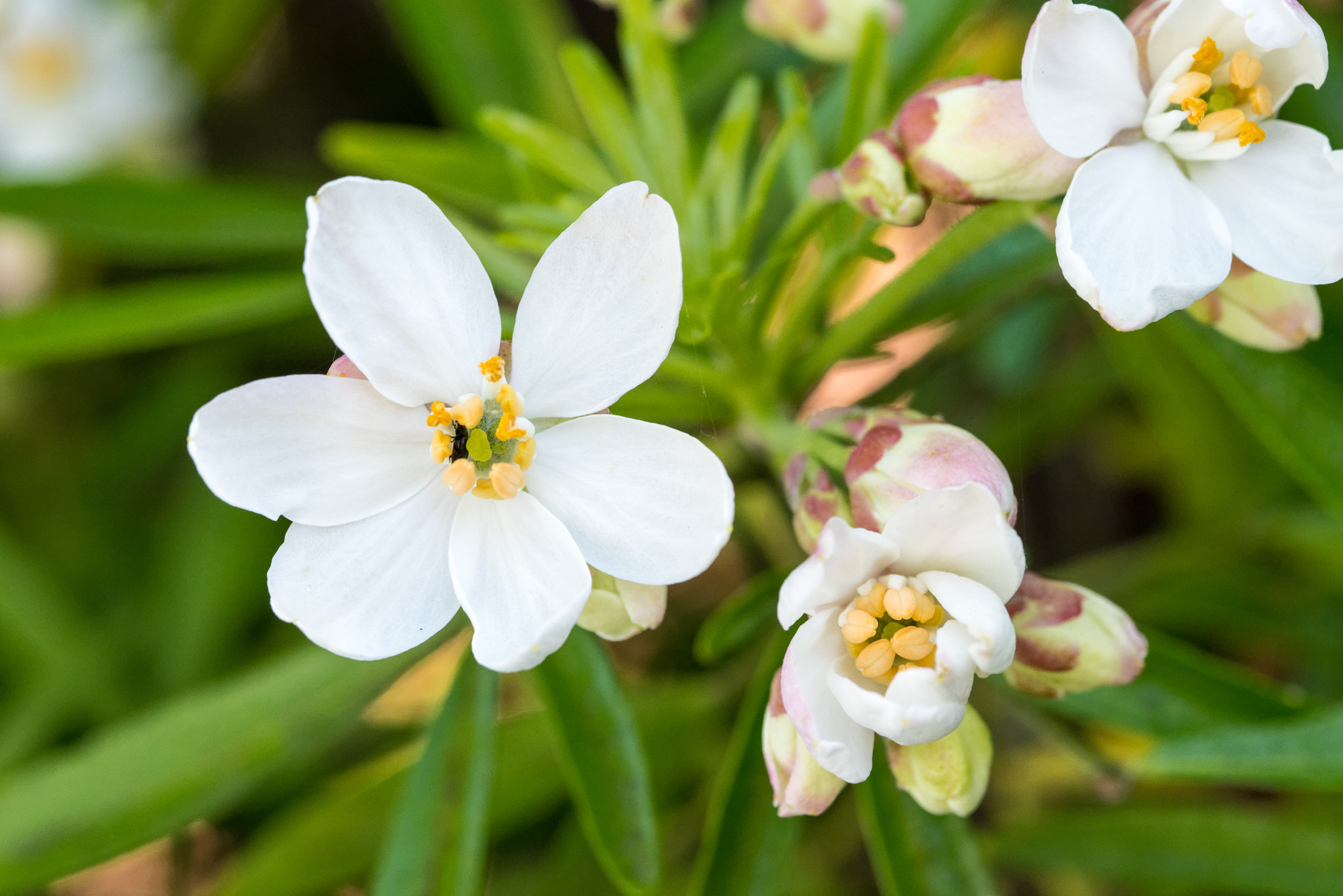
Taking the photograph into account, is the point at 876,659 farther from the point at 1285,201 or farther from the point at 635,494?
the point at 1285,201

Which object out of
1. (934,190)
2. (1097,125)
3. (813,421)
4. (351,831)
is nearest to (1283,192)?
(1097,125)

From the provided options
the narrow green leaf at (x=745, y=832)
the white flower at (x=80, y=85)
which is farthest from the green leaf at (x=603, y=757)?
the white flower at (x=80, y=85)

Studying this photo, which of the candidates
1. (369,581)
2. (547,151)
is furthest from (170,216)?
(369,581)

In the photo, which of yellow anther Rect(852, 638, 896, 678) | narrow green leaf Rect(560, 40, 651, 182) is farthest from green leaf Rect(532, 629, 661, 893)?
narrow green leaf Rect(560, 40, 651, 182)

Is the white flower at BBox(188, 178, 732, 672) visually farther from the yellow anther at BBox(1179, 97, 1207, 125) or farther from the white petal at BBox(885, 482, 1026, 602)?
the yellow anther at BBox(1179, 97, 1207, 125)

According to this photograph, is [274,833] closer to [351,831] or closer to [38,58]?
[351,831]

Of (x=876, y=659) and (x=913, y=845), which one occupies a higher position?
(x=876, y=659)
